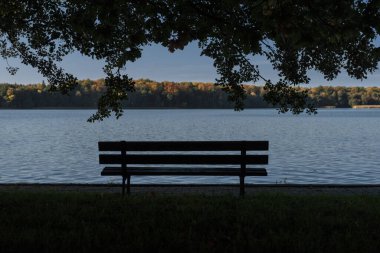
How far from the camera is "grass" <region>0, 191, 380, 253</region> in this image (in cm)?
636

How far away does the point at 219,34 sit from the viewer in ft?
34.3

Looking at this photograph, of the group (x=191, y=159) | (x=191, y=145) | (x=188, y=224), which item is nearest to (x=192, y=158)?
(x=191, y=159)

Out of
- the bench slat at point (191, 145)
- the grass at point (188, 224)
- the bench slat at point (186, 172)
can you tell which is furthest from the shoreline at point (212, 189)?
the grass at point (188, 224)

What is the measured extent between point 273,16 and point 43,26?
8669mm

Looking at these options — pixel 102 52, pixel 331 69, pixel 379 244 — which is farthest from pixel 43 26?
pixel 379 244

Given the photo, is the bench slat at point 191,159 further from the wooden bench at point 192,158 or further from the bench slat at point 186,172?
the bench slat at point 186,172

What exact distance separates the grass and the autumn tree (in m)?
2.55

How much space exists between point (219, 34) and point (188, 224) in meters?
4.55

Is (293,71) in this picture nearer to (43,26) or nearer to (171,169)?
(171,169)

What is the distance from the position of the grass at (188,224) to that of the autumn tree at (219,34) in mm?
2545

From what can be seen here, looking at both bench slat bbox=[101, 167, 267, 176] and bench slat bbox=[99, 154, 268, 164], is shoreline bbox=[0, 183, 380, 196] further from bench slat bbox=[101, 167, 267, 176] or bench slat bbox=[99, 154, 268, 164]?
bench slat bbox=[99, 154, 268, 164]

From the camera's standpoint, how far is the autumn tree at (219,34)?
227 inches

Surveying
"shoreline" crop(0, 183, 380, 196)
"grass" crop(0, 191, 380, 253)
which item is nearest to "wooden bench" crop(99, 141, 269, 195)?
"grass" crop(0, 191, 380, 253)

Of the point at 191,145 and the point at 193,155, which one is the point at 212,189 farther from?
the point at 191,145
